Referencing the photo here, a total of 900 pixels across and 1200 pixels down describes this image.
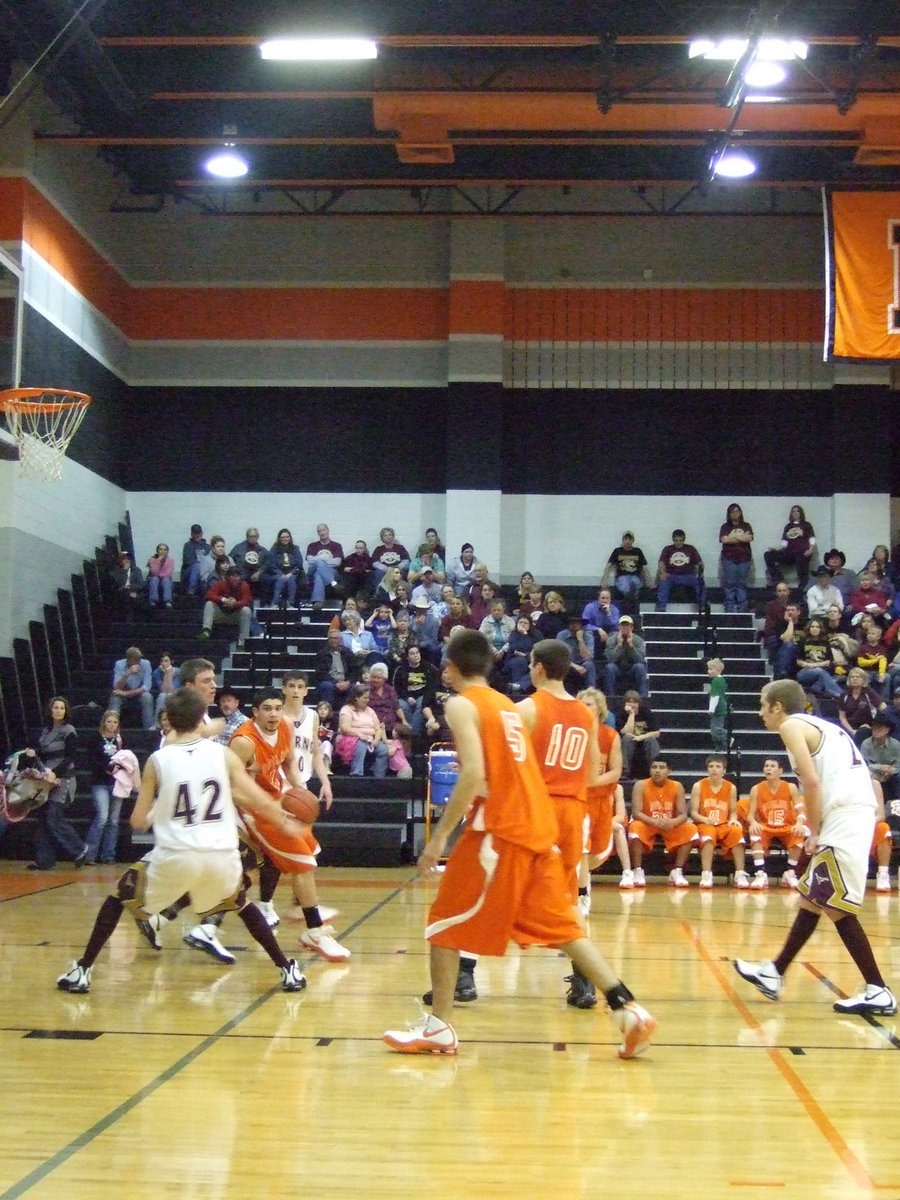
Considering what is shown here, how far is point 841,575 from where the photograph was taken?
59.2ft

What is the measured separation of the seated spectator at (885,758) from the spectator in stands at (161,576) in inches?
384

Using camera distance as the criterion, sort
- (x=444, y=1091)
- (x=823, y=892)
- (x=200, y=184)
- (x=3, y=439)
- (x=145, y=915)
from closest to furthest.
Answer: (x=444, y=1091) → (x=823, y=892) → (x=145, y=915) → (x=3, y=439) → (x=200, y=184)

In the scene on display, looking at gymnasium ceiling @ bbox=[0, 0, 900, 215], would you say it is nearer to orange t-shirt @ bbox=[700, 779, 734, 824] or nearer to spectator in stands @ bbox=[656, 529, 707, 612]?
spectator in stands @ bbox=[656, 529, 707, 612]

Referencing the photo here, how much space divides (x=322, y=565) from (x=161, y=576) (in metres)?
2.29

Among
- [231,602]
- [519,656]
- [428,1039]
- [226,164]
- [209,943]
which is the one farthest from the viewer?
[231,602]

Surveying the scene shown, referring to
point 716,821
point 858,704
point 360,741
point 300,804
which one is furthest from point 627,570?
point 300,804

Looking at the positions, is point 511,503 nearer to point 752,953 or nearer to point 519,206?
point 519,206

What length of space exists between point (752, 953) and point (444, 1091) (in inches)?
156

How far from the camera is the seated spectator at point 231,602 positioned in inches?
699

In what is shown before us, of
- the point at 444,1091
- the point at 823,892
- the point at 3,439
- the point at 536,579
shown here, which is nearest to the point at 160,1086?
the point at 444,1091

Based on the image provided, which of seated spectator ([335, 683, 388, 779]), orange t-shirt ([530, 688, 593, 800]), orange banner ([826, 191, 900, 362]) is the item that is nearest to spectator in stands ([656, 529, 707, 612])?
orange banner ([826, 191, 900, 362])

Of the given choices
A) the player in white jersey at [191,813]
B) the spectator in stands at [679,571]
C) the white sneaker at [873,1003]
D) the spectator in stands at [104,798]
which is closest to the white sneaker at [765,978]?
the white sneaker at [873,1003]

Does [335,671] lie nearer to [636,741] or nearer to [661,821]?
[636,741]

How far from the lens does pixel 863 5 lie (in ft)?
41.5
